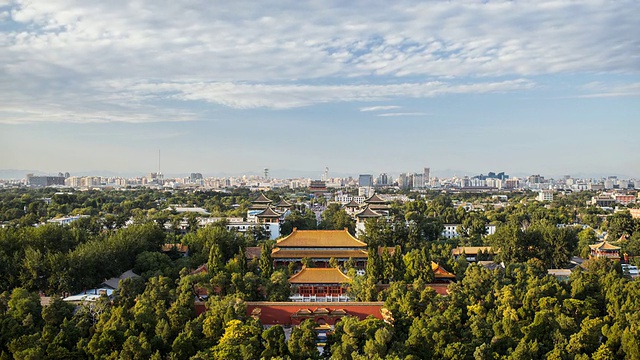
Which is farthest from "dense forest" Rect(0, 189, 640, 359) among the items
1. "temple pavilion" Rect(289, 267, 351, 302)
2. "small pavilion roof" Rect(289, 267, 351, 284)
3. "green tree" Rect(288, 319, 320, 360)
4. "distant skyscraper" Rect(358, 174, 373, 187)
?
"distant skyscraper" Rect(358, 174, 373, 187)

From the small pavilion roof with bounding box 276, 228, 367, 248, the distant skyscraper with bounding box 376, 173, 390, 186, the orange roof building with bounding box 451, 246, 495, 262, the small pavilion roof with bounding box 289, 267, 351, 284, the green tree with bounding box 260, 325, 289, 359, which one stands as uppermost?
the distant skyscraper with bounding box 376, 173, 390, 186

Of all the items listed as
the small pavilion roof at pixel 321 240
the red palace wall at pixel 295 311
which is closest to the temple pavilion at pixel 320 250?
the small pavilion roof at pixel 321 240

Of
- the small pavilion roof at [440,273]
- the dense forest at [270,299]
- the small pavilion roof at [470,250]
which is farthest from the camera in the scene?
the small pavilion roof at [470,250]

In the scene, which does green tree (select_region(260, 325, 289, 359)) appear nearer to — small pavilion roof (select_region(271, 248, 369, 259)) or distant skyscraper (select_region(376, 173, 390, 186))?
small pavilion roof (select_region(271, 248, 369, 259))

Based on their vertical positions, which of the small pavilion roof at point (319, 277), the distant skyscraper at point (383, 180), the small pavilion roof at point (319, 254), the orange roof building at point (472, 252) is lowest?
the orange roof building at point (472, 252)

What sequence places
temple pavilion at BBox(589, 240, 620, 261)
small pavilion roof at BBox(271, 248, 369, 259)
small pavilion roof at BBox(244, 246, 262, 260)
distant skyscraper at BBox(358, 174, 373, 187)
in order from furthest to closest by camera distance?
distant skyscraper at BBox(358, 174, 373, 187) → temple pavilion at BBox(589, 240, 620, 261) → small pavilion roof at BBox(244, 246, 262, 260) → small pavilion roof at BBox(271, 248, 369, 259)

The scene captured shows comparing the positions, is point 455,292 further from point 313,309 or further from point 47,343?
point 47,343

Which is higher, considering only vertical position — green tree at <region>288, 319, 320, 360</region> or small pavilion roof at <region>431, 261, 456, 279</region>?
small pavilion roof at <region>431, 261, 456, 279</region>

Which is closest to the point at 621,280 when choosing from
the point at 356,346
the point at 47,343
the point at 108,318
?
the point at 356,346

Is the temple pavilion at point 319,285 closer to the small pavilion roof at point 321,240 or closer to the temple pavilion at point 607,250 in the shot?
the small pavilion roof at point 321,240

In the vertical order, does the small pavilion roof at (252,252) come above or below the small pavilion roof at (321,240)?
below
